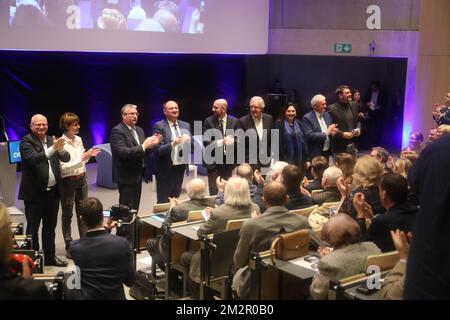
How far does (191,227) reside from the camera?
486 centimetres

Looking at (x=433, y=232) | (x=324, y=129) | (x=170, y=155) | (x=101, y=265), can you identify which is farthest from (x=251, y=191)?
(x=433, y=232)

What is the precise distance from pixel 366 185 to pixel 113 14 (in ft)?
18.9

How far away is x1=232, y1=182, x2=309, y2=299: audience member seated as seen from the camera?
4145 mm

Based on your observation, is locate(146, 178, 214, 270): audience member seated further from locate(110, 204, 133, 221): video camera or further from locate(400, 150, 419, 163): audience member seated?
locate(400, 150, 419, 163): audience member seated

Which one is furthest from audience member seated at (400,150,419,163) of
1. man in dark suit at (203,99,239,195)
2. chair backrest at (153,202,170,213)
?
chair backrest at (153,202,170,213)

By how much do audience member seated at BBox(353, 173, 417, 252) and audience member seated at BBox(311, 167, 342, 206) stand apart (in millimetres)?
1352

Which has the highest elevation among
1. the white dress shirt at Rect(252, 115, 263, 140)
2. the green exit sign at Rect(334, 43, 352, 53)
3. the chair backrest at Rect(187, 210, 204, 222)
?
the green exit sign at Rect(334, 43, 352, 53)

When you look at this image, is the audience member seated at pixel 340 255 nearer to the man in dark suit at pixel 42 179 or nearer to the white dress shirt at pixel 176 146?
the man in dark suit at pixel 42 179

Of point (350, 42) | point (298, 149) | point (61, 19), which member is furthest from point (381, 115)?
point (61, 19)

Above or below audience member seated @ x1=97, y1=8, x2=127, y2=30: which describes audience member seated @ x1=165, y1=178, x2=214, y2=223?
below

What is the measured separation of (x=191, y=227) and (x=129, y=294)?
920mm

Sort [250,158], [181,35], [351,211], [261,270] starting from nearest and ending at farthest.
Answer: [261,270] < [351,211] < [250,158] < [181,35]

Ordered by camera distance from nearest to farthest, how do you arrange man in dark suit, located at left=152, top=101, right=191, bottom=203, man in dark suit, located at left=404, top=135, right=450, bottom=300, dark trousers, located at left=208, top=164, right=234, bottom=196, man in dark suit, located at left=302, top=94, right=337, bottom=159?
1. man in dark suit, located at left=404, top=135, right=450, bottom=300
2. man in dark suit, located at left=152, top=101, right=191, bottom=203
3. dark trousers, located at left=208, top=164, right=234, bottom=196
4. man in dark suit, located at left=302, top=94, right=337, bottom=159
